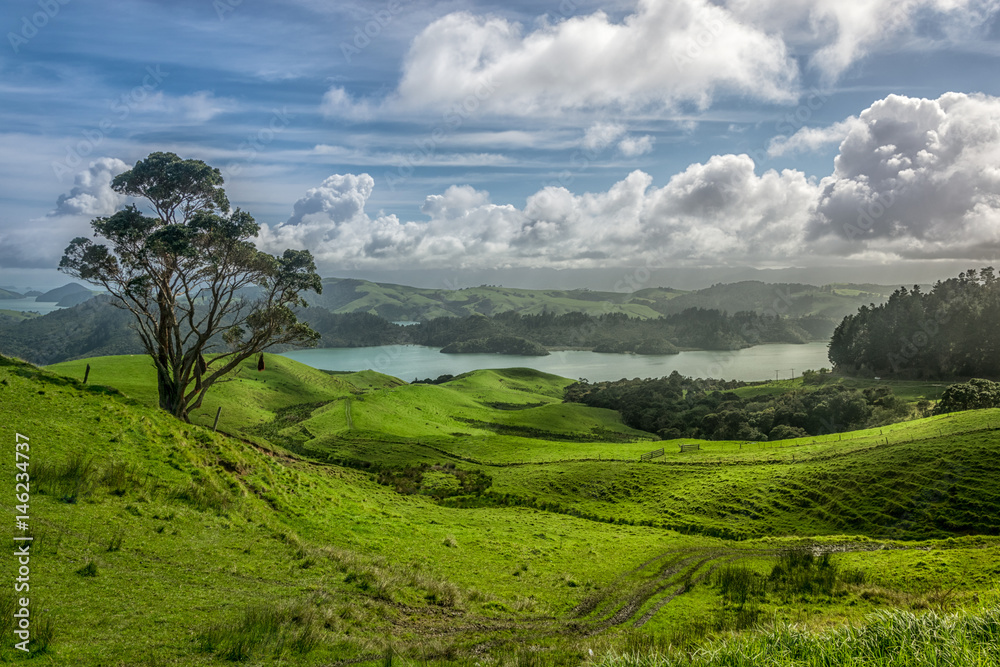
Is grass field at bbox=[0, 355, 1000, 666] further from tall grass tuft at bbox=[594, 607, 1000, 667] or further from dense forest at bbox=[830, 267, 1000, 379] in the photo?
dense forest at bbox=[830, 267, 1000, 379]

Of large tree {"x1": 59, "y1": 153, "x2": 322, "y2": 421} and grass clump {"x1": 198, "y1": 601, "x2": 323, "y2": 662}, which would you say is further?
large tree {"x1": 59, "y1": 153, "x2": 322, "y2": 421}

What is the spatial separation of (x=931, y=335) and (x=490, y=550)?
511ft

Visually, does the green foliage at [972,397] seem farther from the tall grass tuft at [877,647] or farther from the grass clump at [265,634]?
the grass clump at [265,634]

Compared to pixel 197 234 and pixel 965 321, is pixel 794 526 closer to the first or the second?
pixel 197 234

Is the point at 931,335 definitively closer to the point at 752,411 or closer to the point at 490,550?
the point at 752,411

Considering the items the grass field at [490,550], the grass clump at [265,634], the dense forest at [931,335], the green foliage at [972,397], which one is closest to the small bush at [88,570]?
the grass field at [490,550]

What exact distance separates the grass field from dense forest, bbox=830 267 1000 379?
331ft

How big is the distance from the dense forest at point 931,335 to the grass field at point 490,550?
100938 mm

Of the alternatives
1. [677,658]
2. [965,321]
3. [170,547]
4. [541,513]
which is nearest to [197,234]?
[170,547]

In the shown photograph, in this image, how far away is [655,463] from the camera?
47.2 m

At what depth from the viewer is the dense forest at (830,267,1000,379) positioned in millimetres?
116250

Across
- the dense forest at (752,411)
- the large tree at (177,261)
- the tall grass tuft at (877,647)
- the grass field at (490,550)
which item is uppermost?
the large tree at (177,261)

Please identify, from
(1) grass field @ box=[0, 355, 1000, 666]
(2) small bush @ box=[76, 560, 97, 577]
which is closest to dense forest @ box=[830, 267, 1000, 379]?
(1) grass field @ box=[0, 355, 1000, 666]

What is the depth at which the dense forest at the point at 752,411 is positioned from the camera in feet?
275
